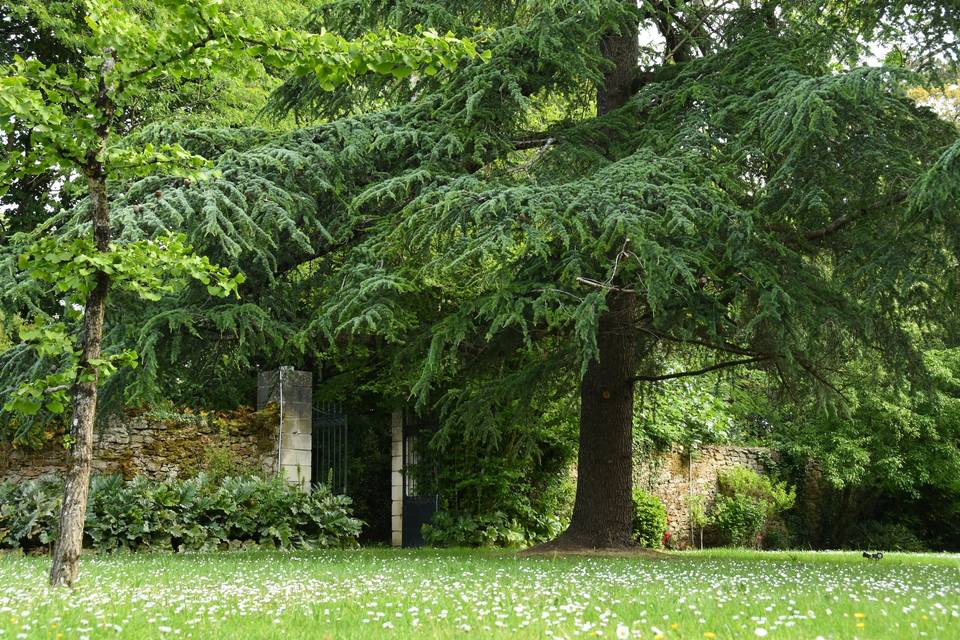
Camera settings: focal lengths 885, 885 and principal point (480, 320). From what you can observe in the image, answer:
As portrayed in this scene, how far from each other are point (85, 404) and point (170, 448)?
23.2 ft

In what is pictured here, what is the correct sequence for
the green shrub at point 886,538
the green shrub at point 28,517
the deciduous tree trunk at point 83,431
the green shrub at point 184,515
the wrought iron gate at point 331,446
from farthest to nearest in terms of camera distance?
1. the green shrub at point 886,538
2. the wrought iron gate at point 331,446
3. the green shrub at point 184,515
4. the green shrub at point 28,517
5. the deciduous tree trunk at point 83,431

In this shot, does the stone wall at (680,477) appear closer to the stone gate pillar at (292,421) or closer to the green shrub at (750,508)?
the green shrub at (750,508)

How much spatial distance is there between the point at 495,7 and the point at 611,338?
4.30 m

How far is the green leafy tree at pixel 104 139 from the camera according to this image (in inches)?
207

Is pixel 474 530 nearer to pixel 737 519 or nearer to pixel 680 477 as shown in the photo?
pixel 680 477

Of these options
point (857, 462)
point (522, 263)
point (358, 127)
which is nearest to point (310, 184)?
point (358, 127)

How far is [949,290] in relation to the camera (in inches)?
332

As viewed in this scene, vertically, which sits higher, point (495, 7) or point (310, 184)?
point (495, 7)

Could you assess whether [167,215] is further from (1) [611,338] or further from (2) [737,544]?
(2) [737,544]

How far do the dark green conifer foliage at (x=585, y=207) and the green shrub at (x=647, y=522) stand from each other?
17.0 feet

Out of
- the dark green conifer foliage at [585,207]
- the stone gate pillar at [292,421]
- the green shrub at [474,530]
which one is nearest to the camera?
the dark green conifer foliage at [585,207]

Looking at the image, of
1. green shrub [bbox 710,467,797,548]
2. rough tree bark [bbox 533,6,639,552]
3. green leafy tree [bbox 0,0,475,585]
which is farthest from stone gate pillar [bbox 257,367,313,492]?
green shrub [bbox 710,467,797,548]

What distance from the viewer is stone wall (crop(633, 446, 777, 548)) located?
16.6m

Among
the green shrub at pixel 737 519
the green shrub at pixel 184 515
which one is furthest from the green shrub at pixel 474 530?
the green shrub at pixel 737 519
